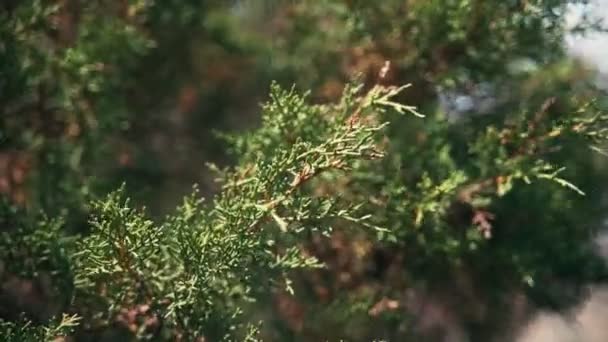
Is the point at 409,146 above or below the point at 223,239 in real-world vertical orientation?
above

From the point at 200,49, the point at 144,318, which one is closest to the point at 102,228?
the point at 144,318

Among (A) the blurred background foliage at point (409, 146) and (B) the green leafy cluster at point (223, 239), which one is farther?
(A) the blurred background foliage at point (409, 146)

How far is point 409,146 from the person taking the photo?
178cm

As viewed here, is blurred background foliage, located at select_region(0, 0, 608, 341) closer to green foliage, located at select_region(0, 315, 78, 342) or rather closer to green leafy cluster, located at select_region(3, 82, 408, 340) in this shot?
green leafy cluster, located at select_region(3, 82, 408, 340)

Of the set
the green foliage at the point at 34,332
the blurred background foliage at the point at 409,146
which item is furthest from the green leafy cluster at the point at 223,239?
the blurred background foliage at the point at 409,146

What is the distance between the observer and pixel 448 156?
1.71 meters

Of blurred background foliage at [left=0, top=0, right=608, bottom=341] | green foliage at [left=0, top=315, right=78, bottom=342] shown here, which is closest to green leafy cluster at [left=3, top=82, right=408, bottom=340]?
green foliage at [left=0, top=315, right=78, bottom=342]

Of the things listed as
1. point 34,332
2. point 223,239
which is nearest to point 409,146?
point 223,239

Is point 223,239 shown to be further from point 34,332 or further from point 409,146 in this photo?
point 409,146

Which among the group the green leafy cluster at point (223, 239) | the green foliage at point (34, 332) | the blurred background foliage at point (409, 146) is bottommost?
the green foliage at point (34, 332)

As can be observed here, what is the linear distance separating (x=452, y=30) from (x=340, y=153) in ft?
2.12

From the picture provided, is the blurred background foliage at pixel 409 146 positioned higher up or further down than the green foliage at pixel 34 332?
higher up

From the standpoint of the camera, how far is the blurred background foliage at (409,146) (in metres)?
1.67

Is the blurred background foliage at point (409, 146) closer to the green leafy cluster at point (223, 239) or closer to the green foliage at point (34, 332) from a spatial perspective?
the green leafy cluster at point (223, 239)
